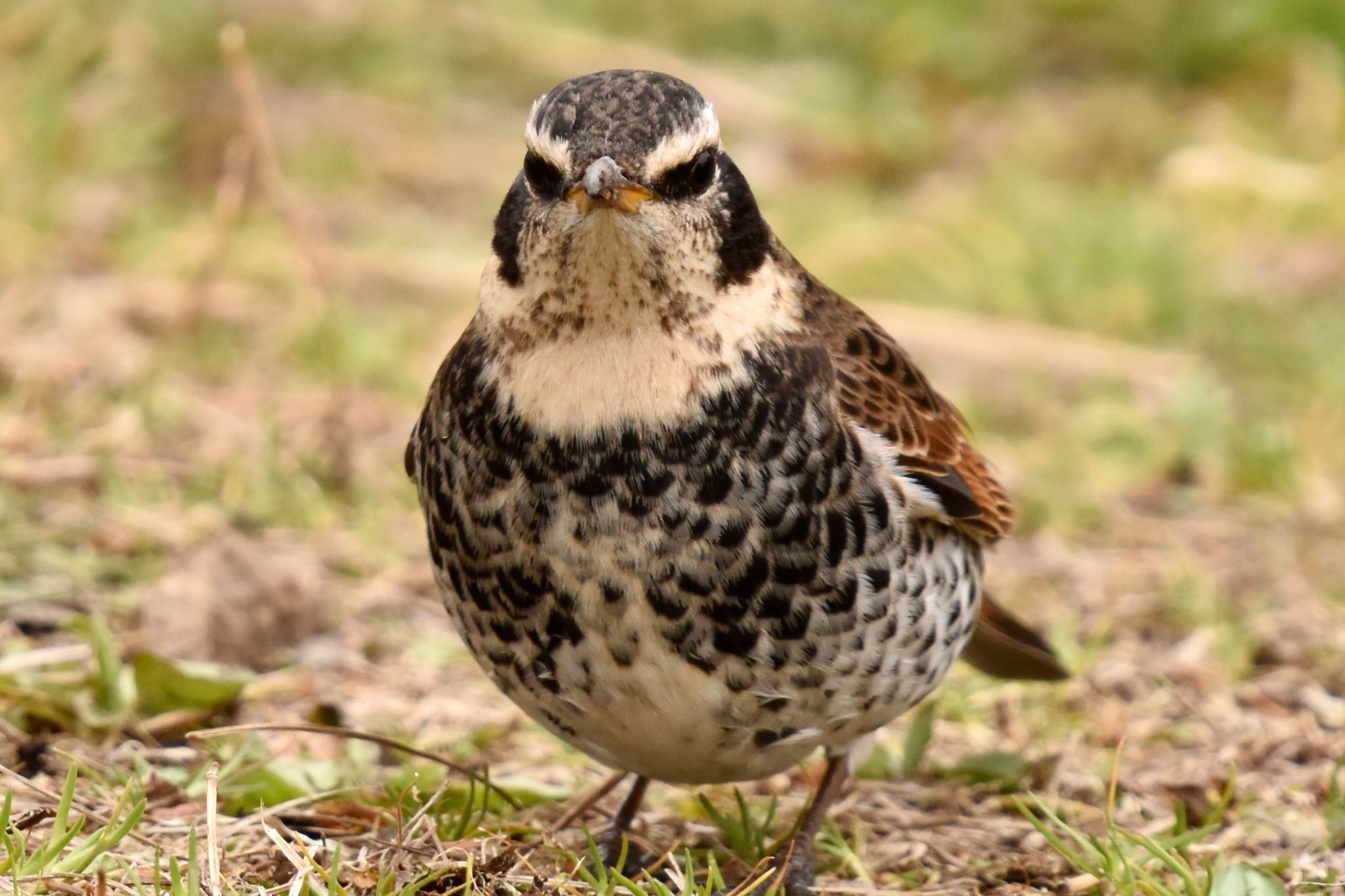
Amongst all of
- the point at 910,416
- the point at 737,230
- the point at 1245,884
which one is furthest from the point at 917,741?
the point at 737,230

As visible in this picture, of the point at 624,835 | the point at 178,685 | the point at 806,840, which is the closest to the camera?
the point at 806,840

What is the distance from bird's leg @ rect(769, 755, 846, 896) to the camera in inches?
141

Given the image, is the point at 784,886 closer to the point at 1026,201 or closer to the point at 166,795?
the point at 166,795

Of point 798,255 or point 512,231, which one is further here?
point 798,255

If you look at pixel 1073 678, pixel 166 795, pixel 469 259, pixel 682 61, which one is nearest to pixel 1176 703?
pixel 1073 678

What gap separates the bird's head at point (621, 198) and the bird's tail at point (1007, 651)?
4.42 ft

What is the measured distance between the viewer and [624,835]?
384cm

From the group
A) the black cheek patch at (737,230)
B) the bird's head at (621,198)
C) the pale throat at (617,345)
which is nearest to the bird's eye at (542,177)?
the bird's head at (621,198)

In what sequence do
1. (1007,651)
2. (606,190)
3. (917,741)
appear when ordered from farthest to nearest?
(1007,651)
(917,741)
(606,190)

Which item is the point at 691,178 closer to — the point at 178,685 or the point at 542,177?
the point at 542,177

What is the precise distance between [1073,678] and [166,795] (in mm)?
2548

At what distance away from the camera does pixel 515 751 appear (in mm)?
4539

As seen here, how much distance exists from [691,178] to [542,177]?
0.27 meters

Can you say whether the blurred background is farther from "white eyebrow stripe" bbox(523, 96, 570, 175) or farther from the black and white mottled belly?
"white eyebrow stripe" bbox(523, 96, 570, 175)
